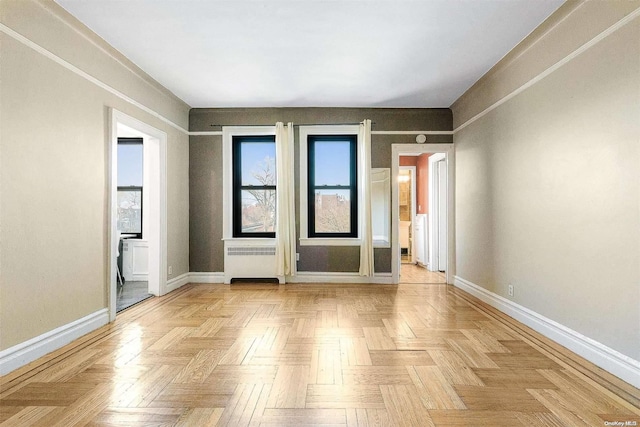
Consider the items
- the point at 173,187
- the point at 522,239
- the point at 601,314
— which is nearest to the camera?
the point at 601,314

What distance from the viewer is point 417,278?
6.02m

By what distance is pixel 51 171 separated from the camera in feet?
9.29

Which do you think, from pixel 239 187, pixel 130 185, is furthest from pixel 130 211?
pixel 239 187

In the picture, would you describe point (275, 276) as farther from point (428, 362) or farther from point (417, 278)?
point (428, 362)

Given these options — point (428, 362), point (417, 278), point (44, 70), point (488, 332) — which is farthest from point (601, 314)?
point (44, 70)

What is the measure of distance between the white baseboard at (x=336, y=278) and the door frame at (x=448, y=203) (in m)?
0.15

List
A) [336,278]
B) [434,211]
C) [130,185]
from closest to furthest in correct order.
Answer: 1. [336,278]
2. [130,185]
3. [434,211]

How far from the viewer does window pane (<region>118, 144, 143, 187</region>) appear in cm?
591

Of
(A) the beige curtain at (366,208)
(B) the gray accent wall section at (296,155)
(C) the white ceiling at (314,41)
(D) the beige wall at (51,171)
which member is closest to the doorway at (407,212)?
(B) the gray accent wall section at (296,155)

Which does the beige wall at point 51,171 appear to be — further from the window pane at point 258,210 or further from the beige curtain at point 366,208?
the beige curtain at point 366,208

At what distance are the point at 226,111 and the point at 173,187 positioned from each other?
146 cm

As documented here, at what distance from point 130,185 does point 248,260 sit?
7.93 feet

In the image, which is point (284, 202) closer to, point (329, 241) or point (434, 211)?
point (329, 241)

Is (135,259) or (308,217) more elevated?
(308,217)
